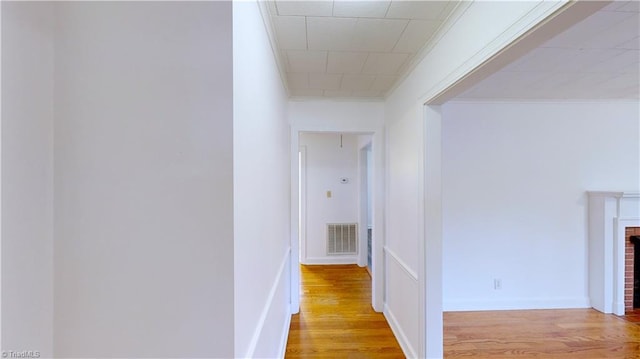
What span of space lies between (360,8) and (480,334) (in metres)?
2.98

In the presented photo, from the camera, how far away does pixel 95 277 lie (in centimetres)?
86

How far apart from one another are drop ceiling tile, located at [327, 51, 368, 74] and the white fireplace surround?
305cm

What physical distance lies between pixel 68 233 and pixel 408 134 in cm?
222

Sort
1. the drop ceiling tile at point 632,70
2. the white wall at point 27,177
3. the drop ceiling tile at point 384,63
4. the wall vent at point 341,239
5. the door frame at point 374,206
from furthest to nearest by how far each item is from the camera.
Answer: the wall vent at point 341,239, the door frame at point 374,206, the drop ceiling tile at point 632,70, the drop ceiling tile at point 384,63, the white wall at point 27,177

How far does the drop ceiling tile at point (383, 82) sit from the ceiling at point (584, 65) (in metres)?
0.84

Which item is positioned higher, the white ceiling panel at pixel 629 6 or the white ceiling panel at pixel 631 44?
the white ceiling panel at pixel 631 44

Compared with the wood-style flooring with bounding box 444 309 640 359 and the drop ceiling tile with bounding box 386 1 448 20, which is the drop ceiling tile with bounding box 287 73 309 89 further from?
the wood-style flooring with bounding box 444 309 640 359

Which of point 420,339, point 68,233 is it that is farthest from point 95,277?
point 420,339

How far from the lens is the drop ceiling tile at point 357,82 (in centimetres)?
251

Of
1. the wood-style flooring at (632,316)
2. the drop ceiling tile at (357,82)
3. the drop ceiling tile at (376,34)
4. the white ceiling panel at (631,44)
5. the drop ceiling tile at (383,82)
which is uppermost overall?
the drop ceiling tile at (383,82)

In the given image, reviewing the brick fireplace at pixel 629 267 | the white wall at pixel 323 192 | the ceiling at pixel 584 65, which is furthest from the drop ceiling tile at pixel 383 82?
the brick fireplace at pixel 629 267

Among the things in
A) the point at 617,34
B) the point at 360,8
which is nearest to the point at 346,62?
the point at 360,8

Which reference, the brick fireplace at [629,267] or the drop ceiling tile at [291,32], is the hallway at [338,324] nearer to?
the drop ceiling tile at [291,32]

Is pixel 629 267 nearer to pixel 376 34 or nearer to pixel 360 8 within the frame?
pixel 376 34
